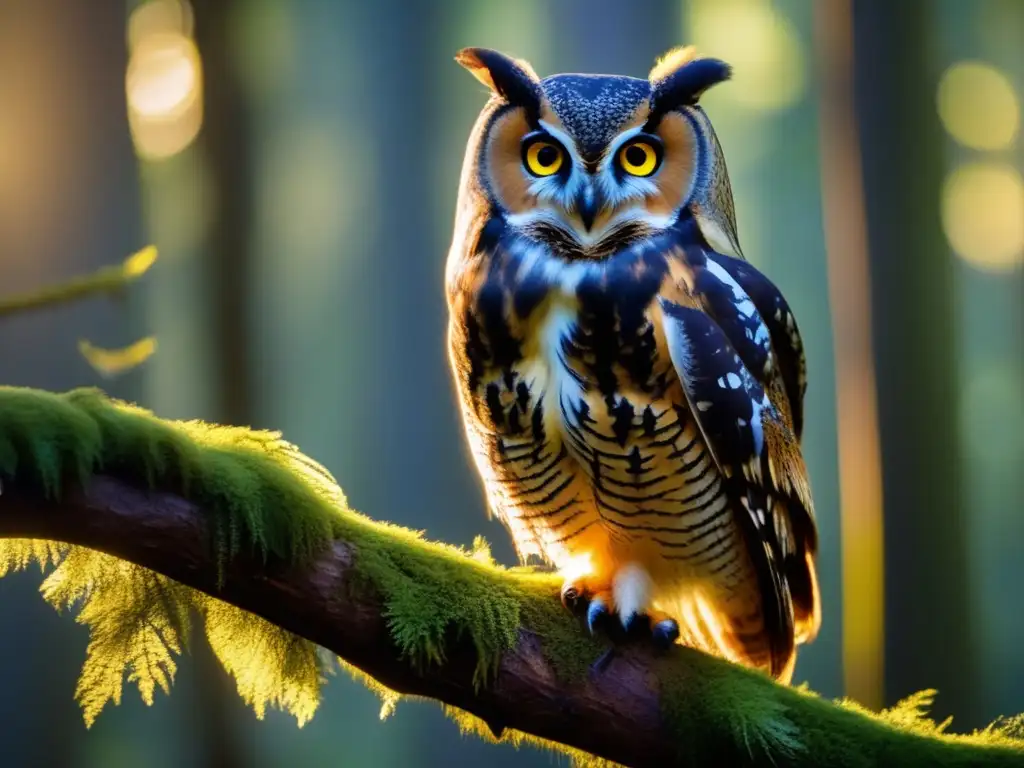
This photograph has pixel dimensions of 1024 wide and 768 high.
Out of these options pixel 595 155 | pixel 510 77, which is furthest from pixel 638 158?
pixel 510 77

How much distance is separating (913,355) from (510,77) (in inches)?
56.2

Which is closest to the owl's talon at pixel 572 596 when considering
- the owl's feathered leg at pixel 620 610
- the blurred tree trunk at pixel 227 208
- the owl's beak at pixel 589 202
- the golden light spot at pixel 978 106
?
the owl's feathered leg at pixel 620 610

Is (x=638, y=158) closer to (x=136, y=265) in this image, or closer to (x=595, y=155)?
(x=595, y=155)

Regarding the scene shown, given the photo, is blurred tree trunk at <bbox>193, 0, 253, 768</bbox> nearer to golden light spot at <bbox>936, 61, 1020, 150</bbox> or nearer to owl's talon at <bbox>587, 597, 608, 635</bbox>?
owl's talon at <bbox>587, 597, 608, 635</bbox>

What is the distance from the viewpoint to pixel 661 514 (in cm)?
103

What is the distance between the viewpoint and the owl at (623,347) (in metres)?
0.99

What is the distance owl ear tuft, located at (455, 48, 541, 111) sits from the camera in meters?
1.06

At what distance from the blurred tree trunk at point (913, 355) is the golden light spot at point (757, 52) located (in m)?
0.15

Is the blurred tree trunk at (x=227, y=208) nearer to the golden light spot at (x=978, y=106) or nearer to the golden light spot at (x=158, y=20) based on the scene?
the golden light spot at (x=158, y=20)

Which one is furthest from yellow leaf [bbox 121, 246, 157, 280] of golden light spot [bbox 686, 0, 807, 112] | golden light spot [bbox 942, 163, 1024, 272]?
→ golden light spot [bbox 942, 163, 1024, 272]

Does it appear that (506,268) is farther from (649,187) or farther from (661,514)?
(661,514)

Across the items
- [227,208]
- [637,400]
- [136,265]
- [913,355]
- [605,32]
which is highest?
[605,32]

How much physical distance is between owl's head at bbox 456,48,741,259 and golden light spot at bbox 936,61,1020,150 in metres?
1.33

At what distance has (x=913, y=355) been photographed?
6.88ft
